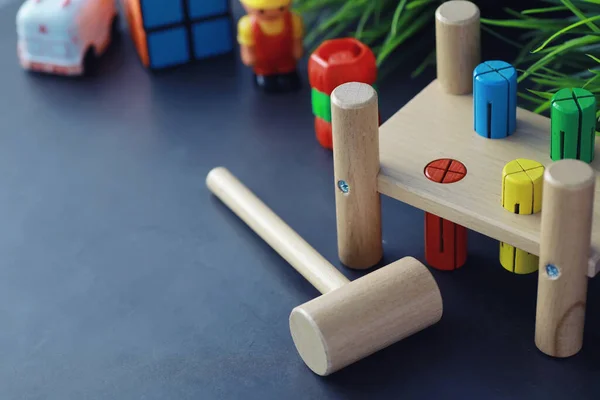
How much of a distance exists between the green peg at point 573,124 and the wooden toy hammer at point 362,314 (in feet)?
0.69

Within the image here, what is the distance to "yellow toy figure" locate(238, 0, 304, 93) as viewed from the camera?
5.05 ft

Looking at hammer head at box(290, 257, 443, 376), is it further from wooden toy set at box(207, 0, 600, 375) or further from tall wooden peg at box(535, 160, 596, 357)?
tall wooden peg at box(535, 160, 596, 357)

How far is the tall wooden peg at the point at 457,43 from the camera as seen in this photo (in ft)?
4.10

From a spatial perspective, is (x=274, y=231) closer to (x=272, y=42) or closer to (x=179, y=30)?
(x=272, y=42)

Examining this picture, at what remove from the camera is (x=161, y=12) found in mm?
1632

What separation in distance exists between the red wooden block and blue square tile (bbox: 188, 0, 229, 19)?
0.62 m

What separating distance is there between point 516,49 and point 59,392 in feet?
2.99

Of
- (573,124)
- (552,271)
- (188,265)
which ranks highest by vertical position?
(573,124)

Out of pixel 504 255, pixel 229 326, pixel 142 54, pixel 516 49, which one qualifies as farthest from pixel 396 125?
pixel 142 54

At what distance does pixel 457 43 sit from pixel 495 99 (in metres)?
0.12

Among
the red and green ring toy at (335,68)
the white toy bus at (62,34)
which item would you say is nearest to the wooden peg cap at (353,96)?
the red and green ring toy at (335,68)

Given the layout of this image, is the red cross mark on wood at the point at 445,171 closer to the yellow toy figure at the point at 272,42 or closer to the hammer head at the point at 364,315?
the hammer head at the point at 364,315

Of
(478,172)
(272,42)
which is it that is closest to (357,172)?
(478,172)

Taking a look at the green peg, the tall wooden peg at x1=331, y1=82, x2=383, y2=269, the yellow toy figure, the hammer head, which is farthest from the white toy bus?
the green peg
